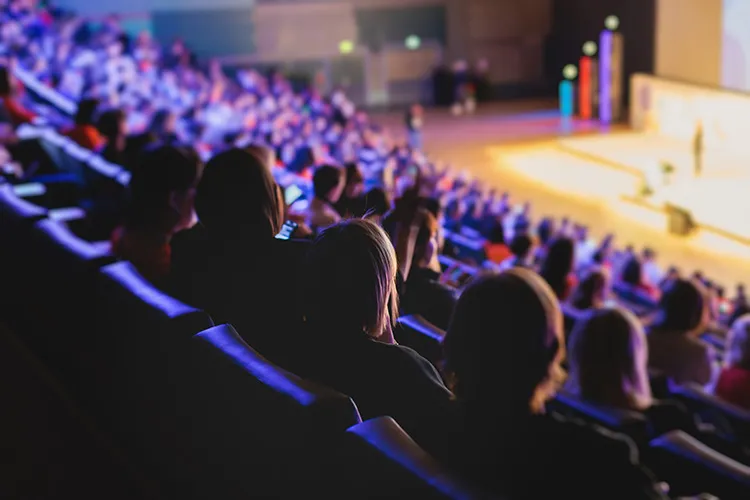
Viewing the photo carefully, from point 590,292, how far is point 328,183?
1.61m

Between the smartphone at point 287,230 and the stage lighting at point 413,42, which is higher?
the smartphone at point 287,230

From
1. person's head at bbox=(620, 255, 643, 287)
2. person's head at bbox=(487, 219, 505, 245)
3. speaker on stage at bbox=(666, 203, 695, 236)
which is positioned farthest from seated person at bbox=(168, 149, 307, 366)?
speaker on stage at bbox=(666, 203, 695, 236)

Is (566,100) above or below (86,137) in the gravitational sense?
below

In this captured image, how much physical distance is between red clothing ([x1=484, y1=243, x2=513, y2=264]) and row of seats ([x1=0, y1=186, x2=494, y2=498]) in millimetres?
3344

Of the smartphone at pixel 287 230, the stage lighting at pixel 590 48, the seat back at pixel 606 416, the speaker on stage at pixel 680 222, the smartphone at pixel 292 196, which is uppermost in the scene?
the smartphone at pixel 287 230

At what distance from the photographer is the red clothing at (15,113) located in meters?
6.70

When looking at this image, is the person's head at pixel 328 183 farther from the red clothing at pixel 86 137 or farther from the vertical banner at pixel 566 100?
the vertical banner at pixel 566 100

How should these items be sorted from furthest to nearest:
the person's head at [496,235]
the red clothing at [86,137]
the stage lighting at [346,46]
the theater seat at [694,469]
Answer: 1. the stage lighting at [346,46]
2. the person's head at [496,235]
3. the red clothing at [86,137]
4. the theater seat at [694,469]

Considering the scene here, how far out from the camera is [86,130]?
5.90 meters

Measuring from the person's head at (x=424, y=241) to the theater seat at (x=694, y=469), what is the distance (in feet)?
2.63

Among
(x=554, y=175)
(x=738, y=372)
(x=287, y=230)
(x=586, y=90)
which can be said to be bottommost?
(x=554, y=175)

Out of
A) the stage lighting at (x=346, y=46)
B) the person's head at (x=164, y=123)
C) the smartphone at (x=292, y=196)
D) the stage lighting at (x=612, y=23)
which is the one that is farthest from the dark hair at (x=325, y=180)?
the stage lighting at (x=346, y=46)

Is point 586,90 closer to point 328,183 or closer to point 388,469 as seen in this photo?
point 328,183

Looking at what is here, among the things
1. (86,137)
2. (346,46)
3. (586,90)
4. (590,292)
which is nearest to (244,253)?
(590,292)
